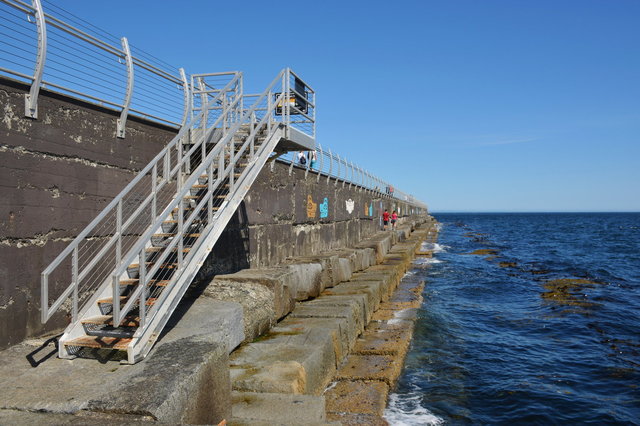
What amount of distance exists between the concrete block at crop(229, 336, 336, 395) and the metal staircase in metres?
1.07

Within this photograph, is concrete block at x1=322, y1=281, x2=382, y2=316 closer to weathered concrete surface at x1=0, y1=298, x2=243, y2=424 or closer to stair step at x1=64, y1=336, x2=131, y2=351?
weathered concrete surface at x1=0, y1=298, x2=243, y2=424

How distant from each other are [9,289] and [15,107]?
6.24 ft

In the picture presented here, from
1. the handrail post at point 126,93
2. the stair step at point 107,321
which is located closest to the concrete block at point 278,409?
the stair step at point 107,321

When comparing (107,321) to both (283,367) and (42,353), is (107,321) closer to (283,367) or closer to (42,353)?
(42,353)

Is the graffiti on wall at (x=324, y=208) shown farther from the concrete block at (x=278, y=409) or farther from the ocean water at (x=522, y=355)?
the concrete block at (x=278, y=409)

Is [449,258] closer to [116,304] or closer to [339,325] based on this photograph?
[339,325]

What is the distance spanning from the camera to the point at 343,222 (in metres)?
18.3

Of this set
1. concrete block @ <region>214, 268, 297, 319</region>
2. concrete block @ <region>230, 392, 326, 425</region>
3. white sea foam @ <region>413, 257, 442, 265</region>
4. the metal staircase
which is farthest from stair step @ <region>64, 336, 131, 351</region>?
white sea foam @ <region>413, 257, 442, 265</region>

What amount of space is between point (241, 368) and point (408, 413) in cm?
261

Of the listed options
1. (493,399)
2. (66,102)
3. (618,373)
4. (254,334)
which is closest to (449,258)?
(618,373)

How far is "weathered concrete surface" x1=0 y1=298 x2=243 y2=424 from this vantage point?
3389 millimetres

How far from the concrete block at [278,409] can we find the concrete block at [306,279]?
410cm

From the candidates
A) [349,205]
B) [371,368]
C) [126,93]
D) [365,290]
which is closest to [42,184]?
[126,93]

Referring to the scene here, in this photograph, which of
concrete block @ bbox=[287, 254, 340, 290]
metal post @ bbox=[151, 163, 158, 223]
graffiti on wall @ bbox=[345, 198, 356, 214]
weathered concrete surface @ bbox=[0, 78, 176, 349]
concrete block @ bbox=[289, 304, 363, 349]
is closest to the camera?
weathered concrete surface @ bbox=[0, 78, 176, 349]
